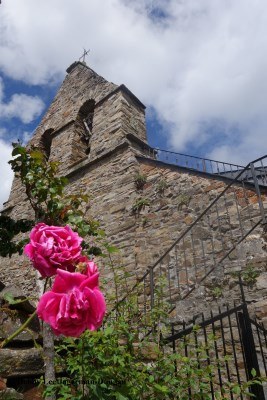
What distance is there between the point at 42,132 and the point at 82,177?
418 centimetres

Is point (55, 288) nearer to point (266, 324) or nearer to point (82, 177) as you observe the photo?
point (266, 324)

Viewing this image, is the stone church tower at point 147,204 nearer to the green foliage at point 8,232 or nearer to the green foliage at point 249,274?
the green foliage at point 249,274

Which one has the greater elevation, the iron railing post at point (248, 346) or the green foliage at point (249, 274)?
the green foliage at point (249, 274)

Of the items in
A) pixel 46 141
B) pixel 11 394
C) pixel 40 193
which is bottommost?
pixel 11 394

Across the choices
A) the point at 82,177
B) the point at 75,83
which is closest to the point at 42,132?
the point at 75,83

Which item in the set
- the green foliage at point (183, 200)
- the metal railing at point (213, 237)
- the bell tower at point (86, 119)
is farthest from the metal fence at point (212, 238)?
the bell tower at point (86, 119)

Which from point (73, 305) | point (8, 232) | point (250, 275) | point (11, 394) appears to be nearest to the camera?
point (73, 305)

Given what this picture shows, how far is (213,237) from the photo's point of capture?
5.86 m

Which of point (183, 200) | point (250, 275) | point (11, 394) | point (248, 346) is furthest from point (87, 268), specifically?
point (183, 200)

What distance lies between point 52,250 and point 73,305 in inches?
11.2

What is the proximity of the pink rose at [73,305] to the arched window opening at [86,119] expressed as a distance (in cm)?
1039

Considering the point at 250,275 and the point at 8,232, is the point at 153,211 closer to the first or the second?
the point at 250,275

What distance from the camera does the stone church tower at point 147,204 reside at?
5.19 m

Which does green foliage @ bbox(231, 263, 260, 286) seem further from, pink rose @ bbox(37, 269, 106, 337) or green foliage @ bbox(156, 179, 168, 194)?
pink rose @ bbox(37, 269, 106, 337)
